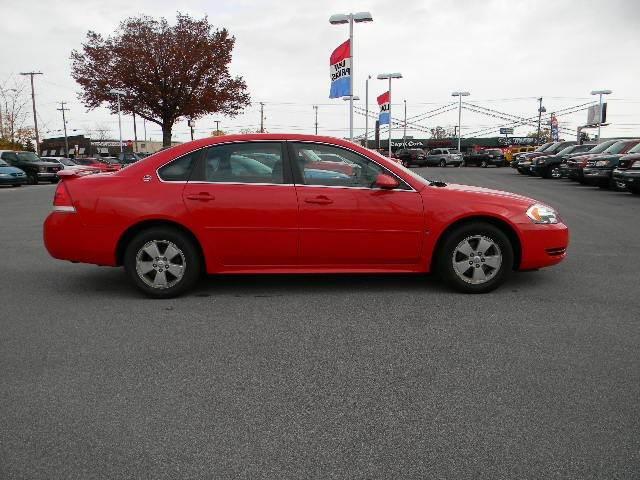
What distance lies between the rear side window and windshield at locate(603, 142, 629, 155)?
18.6m

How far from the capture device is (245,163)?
5344 mm

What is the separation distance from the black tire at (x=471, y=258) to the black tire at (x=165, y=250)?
237cm

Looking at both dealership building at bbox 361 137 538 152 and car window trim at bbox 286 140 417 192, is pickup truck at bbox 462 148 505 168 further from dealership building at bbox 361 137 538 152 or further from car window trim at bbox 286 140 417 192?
car window trim at bbox 286 140 417 192

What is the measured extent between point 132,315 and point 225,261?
0.99 m

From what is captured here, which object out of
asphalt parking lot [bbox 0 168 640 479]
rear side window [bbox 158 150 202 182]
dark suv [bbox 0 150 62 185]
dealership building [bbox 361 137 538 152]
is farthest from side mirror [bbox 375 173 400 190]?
dealership building [bbox 361 137 538 152]

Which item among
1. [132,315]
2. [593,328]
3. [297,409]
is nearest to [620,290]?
[593,328]

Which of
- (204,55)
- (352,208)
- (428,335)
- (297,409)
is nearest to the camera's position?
(297,409)

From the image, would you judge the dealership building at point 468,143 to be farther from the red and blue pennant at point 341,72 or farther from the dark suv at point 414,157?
the red and blue pennant at point 341,72

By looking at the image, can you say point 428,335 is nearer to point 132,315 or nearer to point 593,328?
point 593,328

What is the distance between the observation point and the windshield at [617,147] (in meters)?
19.7

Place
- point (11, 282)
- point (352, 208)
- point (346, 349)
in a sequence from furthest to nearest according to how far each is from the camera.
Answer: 1. point (11, 282)
2. point (352, 208)
3. point (346, 349)

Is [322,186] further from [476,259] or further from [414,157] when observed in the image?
[414,157]

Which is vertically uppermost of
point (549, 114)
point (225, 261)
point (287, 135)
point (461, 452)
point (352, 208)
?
point (549, 114)

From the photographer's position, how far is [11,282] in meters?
6.06
